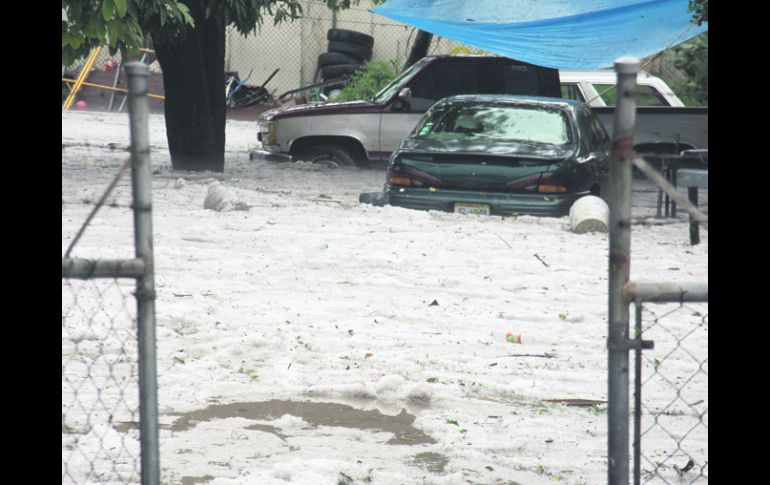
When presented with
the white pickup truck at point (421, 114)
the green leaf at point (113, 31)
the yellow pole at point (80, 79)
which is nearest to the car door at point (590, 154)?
the white pickup truck at point (421, 114)

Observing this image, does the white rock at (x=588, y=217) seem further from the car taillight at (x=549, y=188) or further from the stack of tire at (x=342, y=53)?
the stack of tire at (x=342, y=53)

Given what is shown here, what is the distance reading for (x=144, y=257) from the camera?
3111 mm

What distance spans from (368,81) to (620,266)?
16083 mm

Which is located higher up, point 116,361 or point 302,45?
point 302,45

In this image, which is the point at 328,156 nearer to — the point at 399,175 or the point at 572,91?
the point at 572,91

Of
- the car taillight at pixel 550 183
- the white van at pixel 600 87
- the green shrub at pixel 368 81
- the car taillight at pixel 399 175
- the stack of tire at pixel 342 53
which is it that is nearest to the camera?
the car taillight at pixel 550 183

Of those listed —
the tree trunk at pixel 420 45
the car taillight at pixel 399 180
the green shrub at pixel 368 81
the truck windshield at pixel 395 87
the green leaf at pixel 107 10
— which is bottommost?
the car taillight at pixel 399 180

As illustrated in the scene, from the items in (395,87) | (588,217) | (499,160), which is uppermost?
(395,87)

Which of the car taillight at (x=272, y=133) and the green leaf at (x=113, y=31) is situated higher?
the green leaf at (x=113, y=31)

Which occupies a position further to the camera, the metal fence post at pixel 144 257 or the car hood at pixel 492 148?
the car hood at pixel 492 148

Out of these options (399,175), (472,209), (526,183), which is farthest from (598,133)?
(399,175)

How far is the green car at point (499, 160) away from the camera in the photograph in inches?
396
